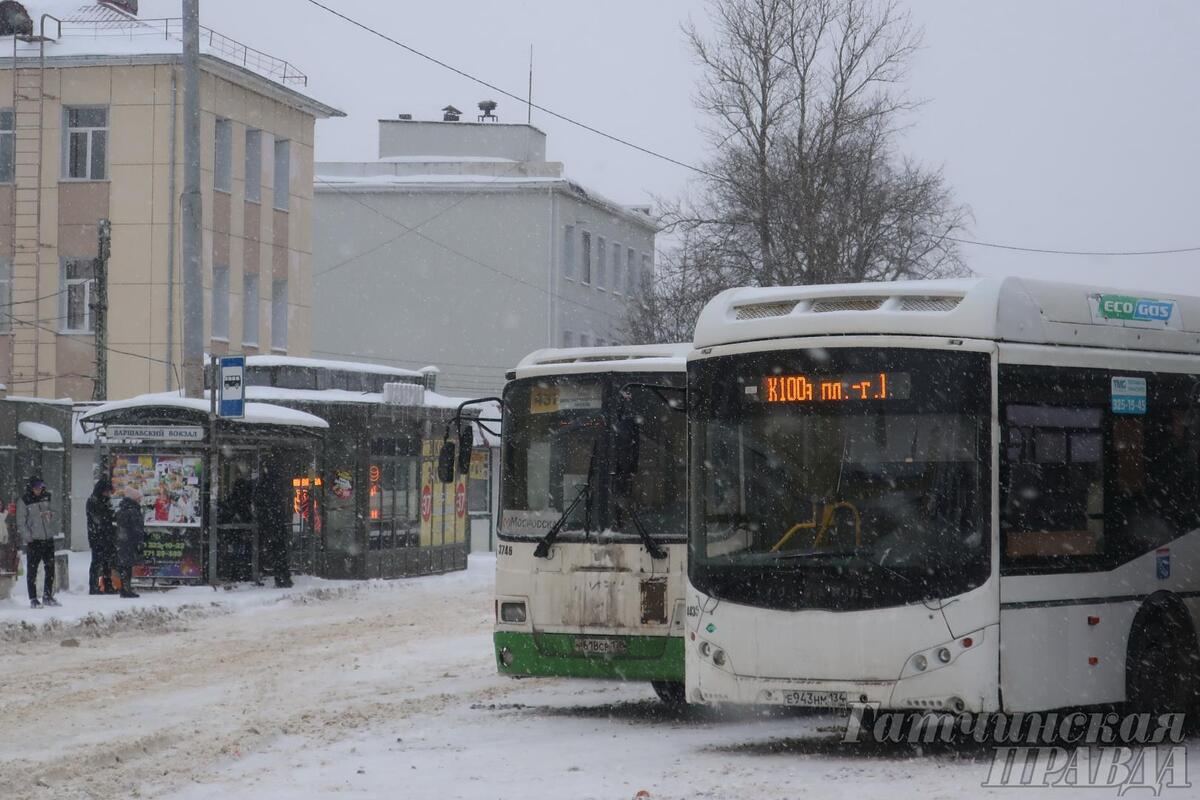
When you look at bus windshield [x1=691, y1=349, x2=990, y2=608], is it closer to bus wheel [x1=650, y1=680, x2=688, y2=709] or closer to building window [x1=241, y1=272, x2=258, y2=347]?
bus wheel [x1=650, y1=680, x2=688, y2=709]

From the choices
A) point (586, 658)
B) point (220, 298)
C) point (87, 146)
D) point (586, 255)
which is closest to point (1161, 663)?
point (586, 658)

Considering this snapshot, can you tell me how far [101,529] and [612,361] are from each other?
1348 cm

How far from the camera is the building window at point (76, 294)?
44844 mm

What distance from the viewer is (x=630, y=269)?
6994 cm

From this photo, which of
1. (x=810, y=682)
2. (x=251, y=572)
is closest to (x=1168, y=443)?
(x=810, y=682)

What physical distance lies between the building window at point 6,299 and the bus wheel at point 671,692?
3349 cm

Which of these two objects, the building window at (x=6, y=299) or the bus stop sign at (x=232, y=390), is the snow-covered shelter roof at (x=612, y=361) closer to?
the bus stop sign at (x=232, y=390)

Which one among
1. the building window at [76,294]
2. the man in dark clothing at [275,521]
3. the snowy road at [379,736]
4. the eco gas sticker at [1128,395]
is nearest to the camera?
the snowy road at [379,736]

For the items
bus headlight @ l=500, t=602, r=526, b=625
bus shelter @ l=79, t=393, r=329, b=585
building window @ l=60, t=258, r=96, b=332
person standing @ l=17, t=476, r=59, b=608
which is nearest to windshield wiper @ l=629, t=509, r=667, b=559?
bus headlight @ l=500, t=602, r=526, b=625

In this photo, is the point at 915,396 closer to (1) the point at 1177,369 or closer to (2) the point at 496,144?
(1) the point at 1177,369

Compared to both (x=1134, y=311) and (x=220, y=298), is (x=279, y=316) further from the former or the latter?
(x=1134, y=311)

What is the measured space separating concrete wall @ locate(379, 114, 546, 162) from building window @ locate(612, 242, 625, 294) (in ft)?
16.0

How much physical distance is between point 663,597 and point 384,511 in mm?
19920

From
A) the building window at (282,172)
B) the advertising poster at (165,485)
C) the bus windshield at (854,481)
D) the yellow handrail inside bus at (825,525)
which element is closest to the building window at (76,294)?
the building window at (282,172)
